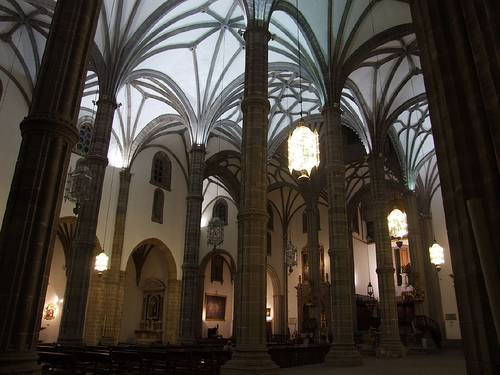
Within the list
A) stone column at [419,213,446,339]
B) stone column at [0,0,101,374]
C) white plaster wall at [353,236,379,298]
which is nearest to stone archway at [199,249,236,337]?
white plaster wall at [353,236,379,298]

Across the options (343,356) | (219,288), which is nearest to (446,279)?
(219,288)

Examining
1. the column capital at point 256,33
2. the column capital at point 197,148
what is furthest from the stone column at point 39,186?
the column capital at point 197,148

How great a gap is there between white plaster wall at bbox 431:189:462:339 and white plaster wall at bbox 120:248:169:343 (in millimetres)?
18062

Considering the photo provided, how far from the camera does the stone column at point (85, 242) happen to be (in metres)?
12.3

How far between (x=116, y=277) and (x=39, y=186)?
16783 millimetres

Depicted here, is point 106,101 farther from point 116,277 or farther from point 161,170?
point 161,170

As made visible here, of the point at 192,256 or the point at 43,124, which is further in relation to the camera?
the point at 192,256

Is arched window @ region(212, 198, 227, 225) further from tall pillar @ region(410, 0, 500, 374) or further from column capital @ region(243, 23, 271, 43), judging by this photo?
tall pillar @ region(410, 0, 500, 374)

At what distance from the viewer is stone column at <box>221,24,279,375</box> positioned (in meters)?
8.55

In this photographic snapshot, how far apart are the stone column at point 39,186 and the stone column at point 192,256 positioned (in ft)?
40.2

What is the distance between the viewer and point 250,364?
327 inches

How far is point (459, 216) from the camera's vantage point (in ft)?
15.5

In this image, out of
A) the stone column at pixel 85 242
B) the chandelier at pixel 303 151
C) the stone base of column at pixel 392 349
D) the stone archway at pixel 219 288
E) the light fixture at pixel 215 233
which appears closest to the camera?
the chandelier at pixel 303 151

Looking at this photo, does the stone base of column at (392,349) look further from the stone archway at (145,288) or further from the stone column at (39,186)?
the stone column at (39,186)
